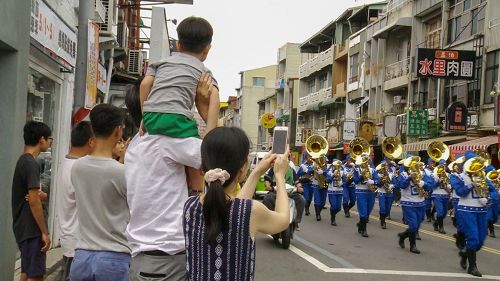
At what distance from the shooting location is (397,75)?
34.8 meters

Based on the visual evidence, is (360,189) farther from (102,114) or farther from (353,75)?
(353,75)

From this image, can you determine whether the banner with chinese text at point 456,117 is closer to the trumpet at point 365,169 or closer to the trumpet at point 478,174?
the trumpet at point 365,169

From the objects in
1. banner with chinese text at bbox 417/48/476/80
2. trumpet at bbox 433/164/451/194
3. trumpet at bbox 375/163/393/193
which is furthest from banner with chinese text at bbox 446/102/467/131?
trumpet at bbox 375/163/393/193

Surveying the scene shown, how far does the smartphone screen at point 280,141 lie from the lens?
2.96 metres

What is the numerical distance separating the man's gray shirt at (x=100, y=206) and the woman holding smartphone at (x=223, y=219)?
1.15 m

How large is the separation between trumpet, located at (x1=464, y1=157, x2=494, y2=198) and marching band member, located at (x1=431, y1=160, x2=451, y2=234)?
5.05 meters

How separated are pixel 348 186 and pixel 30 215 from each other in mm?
13584

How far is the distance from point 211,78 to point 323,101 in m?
47.0

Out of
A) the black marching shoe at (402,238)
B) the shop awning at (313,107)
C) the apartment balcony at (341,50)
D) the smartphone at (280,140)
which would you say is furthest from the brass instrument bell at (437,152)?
the shop awning at (313,107)

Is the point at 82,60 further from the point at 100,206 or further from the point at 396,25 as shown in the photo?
the point at 396,25

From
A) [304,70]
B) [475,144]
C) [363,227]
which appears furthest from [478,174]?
[304,70]

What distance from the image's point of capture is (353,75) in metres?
43.4

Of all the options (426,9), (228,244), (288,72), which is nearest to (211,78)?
(228,244)

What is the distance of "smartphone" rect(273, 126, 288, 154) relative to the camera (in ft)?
9.70
